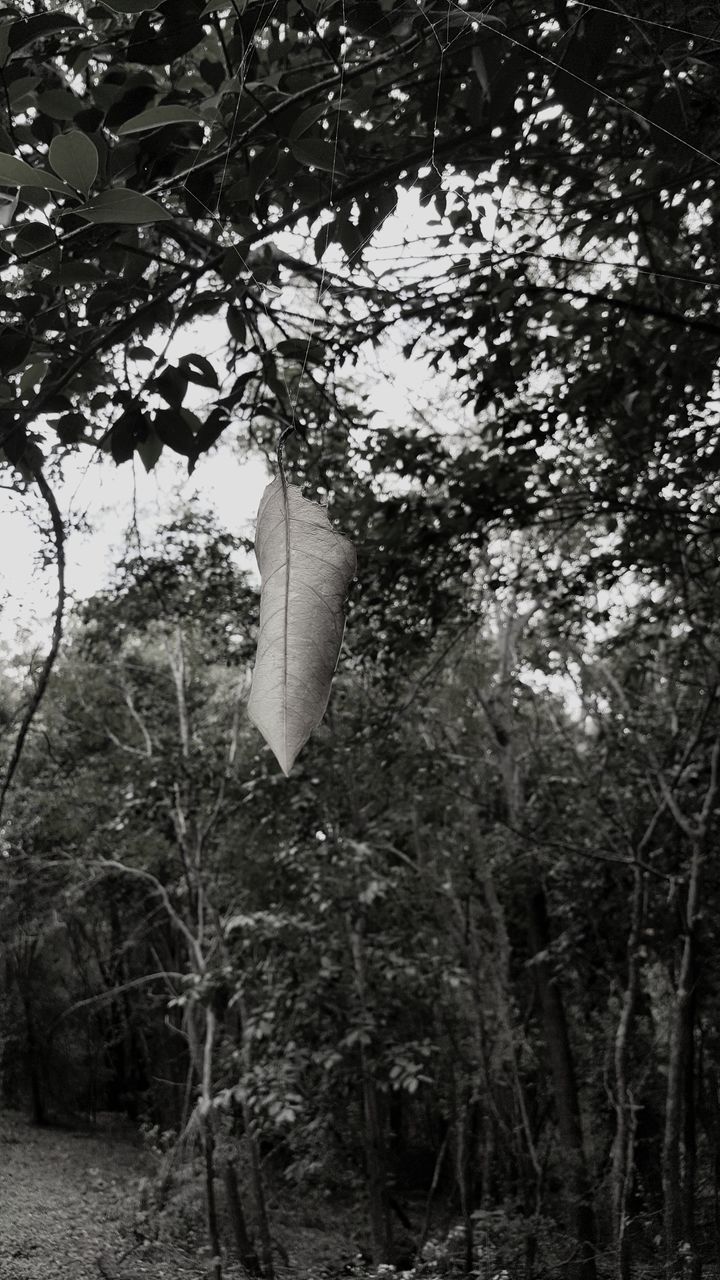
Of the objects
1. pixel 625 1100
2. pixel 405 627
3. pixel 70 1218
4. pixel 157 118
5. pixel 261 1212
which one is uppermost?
pixel 405 627

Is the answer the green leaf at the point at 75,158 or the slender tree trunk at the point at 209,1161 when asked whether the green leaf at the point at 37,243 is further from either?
the slender tree trunk at the point at 209,1161

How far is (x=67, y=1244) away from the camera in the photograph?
5.59 metres

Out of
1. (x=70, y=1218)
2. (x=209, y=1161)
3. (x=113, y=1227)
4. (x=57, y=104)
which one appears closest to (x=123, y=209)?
(x=57, y=104)

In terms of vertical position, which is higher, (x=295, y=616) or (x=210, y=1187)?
(x=295, y=616)

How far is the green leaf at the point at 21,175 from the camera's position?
591 millimetres

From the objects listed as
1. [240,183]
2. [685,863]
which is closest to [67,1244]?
[685,863]

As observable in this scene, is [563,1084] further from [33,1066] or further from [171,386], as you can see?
[33,1066]

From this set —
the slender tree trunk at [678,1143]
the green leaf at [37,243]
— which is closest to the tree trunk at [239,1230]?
the slender tree trunk at [678,1143]

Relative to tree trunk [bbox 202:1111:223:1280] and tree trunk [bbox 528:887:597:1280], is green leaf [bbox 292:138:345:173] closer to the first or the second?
tree trunk [bbox 528:887:597:1280]

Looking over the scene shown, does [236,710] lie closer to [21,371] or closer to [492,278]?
[492,278]

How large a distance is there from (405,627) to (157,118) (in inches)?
104

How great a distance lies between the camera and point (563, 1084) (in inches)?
234

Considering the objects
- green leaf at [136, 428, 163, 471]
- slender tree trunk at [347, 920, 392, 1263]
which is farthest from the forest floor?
green leaf at [136, 428, 163, 471]

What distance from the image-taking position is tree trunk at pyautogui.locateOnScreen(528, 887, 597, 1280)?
16.9ft
